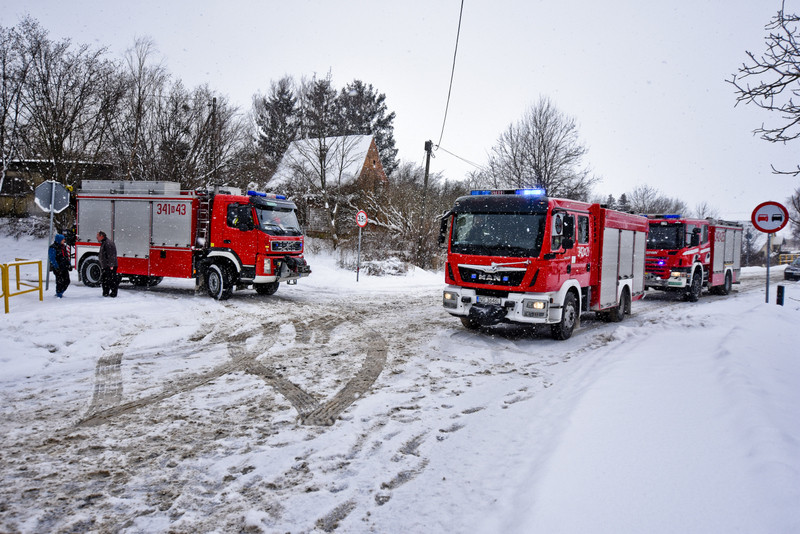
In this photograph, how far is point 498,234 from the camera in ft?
31.5

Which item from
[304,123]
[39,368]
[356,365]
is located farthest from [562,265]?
[304,123]

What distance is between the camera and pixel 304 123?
116 feet

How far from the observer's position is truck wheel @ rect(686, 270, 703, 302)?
17.3 meters

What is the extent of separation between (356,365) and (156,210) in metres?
10.2

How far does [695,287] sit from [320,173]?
2212 centimetres

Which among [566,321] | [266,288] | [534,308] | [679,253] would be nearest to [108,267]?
[266,288]

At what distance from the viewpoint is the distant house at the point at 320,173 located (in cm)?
3197

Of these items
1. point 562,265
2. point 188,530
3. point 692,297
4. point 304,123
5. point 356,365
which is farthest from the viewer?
point 304,123

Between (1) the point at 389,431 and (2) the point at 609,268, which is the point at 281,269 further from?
(1) the point at 389,431

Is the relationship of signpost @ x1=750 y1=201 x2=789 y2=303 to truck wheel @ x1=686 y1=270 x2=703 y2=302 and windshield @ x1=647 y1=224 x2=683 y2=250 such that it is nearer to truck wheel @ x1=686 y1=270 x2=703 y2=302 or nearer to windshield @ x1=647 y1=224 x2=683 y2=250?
windshield @ x1=647 y1=224 x2=683 y2=250

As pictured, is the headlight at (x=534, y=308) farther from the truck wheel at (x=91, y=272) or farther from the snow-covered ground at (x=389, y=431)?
the truck wheel at (x=91, y=272)

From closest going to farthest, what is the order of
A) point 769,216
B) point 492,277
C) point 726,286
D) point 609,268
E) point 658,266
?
point 492,277
point 609,268
point 769,216
point 658,266
point 726,286

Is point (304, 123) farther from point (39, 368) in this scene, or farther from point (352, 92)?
point (39, 368)

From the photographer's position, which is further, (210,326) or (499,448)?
(210,326)
